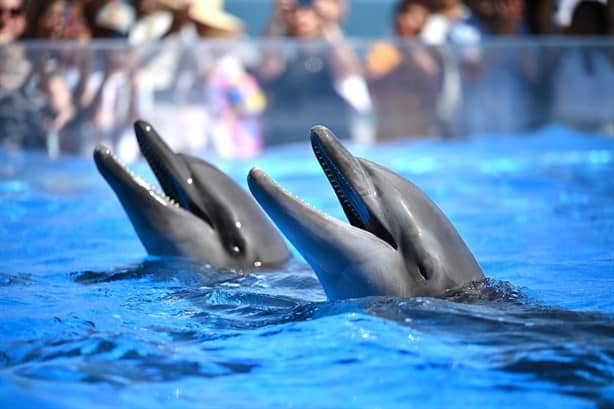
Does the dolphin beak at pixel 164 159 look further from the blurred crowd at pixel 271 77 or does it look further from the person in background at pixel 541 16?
the person in background at pixel 541 16

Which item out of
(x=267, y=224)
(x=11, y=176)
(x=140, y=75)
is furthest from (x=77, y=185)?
(x=267, y=224)

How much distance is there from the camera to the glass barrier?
35.4 feet

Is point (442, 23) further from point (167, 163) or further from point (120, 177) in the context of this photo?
point (120, 177)

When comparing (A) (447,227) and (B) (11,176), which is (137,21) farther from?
(A) (447,227)

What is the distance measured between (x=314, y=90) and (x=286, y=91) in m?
0.33

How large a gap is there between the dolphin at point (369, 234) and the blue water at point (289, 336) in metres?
0.09

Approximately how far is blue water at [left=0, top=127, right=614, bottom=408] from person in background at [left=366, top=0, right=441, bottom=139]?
18.3 feet

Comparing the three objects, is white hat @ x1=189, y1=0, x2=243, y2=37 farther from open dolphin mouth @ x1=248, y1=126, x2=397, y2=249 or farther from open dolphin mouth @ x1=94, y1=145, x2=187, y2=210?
open dolphin mouth @ x1=248, y1=126, x2=397, y2=249

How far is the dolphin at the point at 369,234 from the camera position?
3.85 metres

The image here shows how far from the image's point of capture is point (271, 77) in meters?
11.9

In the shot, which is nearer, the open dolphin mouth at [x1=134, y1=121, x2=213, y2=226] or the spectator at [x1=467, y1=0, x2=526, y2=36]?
the open dolphin mouth at [x1=134, y1=121, x2=213, y2=226]

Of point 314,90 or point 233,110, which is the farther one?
point 314,90

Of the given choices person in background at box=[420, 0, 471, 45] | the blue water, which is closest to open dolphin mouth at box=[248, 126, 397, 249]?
the blue water

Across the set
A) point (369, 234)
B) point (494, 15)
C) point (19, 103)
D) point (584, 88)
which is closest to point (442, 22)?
point (494, 15)
